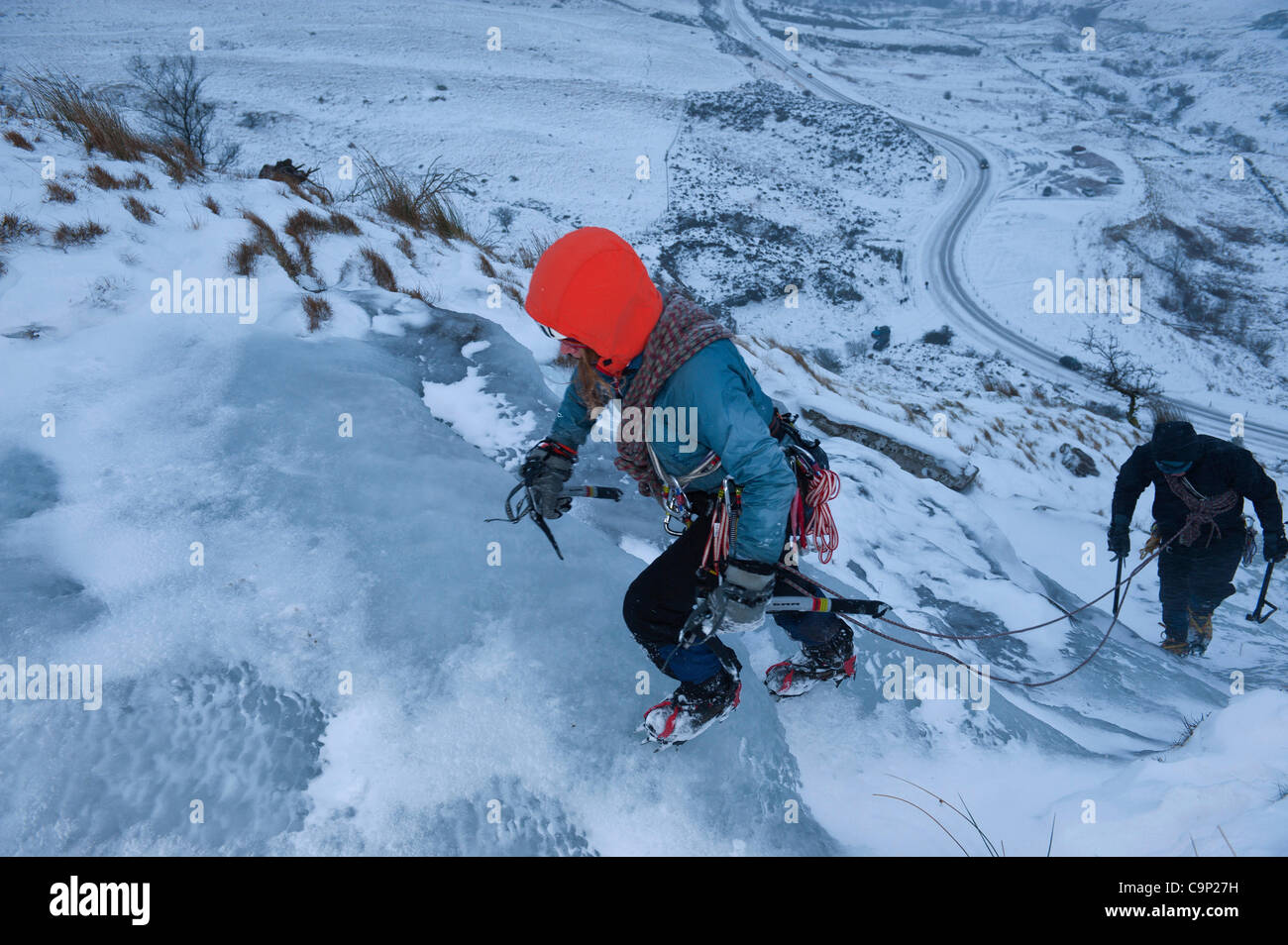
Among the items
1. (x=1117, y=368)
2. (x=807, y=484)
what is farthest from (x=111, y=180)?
(x=1117, y=368)

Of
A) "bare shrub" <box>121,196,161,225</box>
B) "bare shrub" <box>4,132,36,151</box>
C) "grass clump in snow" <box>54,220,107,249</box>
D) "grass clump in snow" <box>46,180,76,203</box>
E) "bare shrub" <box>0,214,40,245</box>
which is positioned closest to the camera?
"bare shrub" <box>0,214,40,245</box>

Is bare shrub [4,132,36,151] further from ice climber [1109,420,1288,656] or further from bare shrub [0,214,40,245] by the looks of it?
ice climber [1109,420,1288,656]

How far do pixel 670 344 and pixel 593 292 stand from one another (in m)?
0.27

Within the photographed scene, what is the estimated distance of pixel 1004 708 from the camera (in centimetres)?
Answer: 271

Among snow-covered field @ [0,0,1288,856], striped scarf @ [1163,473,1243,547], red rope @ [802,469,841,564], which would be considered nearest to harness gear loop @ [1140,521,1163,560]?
striped scarf @ [1163,473,1243,547]

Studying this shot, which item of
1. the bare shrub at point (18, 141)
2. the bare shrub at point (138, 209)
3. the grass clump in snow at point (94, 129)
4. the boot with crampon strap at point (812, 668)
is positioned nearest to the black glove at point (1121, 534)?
the boot with crampon strap at point (812, 668)

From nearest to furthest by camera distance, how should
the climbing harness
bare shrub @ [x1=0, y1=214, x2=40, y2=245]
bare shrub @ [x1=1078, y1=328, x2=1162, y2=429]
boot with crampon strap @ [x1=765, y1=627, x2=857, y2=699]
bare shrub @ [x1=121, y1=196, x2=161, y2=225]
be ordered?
the climbing harness < boot with crampon strap @ [x1=765, y1=627, x2=857, y2=699] < bare shrub @ [x1=0, y1=214, x2=40, y2=245] < bare shrub @ [x1=121, y1=196, x2=161, y2=225] < bare shrub @ [x1=1078, y1=328, x2=1162, y2=429]

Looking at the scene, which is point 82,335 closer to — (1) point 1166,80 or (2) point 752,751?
(2) point 752,751

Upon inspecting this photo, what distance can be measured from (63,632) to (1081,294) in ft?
112

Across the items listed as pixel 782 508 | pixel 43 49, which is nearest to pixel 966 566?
pixel 782 508

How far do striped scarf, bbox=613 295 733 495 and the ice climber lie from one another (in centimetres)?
367

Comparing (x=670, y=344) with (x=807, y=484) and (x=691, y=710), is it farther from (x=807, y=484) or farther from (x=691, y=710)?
(x=691, y=710)

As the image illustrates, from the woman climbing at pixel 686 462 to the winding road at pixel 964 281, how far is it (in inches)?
981

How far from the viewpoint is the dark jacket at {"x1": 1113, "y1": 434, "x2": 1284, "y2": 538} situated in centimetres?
402
